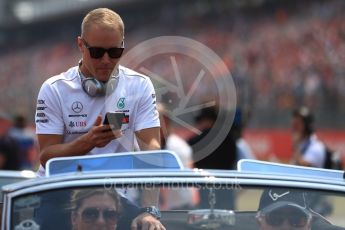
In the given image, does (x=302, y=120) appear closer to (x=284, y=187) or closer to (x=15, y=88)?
(x=284, y=187)

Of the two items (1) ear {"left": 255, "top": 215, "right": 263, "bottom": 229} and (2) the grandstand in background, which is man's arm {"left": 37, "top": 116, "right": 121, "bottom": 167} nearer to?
(1) ear {"left": 255, "top": 215, "right": 263, "bottom": 229}

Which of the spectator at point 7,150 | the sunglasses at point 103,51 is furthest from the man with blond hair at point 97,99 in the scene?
the spectator at point 7,150

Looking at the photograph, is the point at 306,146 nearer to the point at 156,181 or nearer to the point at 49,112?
the point at 49,112

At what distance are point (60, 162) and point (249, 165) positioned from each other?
85 cm

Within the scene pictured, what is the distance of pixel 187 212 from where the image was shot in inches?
161

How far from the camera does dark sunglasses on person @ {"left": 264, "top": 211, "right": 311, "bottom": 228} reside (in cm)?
387

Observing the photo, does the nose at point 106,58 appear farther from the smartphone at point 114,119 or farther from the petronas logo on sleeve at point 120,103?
the smartphone at point 114,119

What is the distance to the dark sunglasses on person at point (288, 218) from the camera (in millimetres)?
3873

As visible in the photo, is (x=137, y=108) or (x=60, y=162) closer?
(x=60, y=162)

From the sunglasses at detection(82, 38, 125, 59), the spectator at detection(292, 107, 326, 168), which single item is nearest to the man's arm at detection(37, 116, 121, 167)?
the sunglasses at detection(82, 38, 125, 59)

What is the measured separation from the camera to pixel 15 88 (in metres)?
42.3

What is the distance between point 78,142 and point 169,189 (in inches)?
33.2

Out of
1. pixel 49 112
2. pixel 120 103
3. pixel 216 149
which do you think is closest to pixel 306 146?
pixel 216 149

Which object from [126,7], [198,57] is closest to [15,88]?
[126,7]
